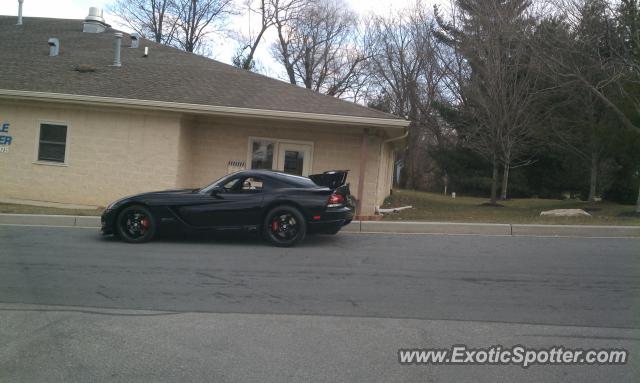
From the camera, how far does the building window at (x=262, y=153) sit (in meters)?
15.4

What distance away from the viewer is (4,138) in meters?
15.4

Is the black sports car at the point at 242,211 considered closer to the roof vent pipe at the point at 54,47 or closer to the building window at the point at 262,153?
the building window at the point at 262,153

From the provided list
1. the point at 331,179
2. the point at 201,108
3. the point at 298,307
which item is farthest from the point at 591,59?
the point at 298,307

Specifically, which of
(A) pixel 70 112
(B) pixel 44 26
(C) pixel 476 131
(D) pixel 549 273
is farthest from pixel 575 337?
(B) pixel 44 26

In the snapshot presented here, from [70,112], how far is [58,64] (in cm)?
274

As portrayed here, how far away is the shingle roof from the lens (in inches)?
577

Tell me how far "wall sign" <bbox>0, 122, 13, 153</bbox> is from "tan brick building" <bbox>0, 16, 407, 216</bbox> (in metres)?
0.03

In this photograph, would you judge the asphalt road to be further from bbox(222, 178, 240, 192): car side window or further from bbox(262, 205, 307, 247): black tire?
bbox(222, 178, 240, 192): car side window

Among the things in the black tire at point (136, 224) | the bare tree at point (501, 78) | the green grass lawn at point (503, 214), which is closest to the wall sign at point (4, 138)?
the black tire at point (136, 224)

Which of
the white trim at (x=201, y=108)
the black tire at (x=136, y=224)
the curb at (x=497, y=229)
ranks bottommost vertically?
the black tire at (x=136, y=224)

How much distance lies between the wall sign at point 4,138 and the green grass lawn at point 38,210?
7.23 ft

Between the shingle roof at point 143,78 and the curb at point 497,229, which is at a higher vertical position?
the shingle roof at point 143,78

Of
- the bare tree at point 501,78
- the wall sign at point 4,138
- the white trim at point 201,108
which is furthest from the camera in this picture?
the bare tree at point 501,78

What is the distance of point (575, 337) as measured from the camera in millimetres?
5180
